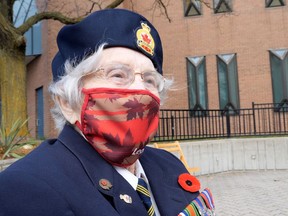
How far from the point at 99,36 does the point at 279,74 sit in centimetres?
1469

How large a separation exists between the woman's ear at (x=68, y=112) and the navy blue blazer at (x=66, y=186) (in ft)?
0.12

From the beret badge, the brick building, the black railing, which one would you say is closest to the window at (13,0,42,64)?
the brick building

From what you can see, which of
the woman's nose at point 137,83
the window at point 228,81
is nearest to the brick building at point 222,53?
the window at point 228,81

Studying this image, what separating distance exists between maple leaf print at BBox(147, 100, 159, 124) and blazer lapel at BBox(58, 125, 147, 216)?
10.7 inches

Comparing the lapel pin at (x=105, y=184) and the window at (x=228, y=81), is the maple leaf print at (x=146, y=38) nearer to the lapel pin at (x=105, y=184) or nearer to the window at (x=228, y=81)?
the lapel pin at (x=105, y=184)

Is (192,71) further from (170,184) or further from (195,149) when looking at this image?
(170,184)

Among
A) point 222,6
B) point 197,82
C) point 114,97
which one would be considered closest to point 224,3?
point 222,6

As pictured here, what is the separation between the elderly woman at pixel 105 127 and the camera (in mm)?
1098

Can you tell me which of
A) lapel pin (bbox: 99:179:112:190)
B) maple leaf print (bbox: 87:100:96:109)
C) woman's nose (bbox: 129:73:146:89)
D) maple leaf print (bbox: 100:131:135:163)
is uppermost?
woman's nose (bbox: 129:73:146:89)

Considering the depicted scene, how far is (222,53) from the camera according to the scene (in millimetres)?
→ 14969

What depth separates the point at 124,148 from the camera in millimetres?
1301

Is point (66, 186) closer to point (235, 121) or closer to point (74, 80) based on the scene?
point (74, 80)

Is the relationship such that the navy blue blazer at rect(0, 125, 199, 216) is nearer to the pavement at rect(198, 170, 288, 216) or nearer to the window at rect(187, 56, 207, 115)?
the pavement at rect(198, 170, 288, 216)

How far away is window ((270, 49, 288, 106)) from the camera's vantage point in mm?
14383
